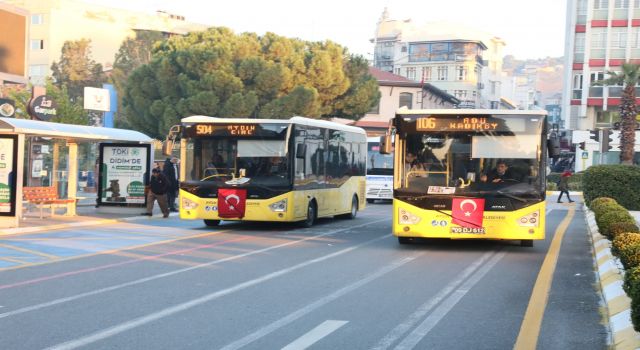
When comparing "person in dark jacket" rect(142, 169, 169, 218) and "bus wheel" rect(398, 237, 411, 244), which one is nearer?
"bus wheel" rect(398, 237, 411, 244)

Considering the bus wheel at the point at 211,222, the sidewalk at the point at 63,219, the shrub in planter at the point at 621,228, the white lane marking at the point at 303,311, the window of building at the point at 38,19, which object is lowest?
the sidewalk at the point at 63,219

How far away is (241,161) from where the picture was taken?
20.9 meters

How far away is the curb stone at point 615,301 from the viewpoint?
775 cm

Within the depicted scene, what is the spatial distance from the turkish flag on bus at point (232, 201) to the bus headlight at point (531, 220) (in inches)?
285

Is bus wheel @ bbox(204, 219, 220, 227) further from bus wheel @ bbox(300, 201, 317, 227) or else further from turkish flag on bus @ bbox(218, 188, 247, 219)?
bus wheel @ bbox(300, 201, 317, 227)

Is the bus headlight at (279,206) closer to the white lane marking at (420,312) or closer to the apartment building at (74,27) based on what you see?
the white lane marking at (420,312)

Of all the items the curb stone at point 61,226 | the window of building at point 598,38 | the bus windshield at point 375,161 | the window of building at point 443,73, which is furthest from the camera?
the window of building at point 443,73

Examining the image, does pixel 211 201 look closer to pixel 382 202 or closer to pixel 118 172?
pixel 118 172

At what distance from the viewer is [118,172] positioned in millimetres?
26250

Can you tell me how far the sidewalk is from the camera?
2003 cm

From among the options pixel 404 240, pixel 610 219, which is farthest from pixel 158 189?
pixel 610 219

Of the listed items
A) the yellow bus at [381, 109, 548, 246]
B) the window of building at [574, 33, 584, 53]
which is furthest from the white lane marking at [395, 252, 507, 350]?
the window of building at [574, 33, 584, 53]

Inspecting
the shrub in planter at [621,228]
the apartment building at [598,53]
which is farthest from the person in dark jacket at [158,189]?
the apartment building at [598,53]

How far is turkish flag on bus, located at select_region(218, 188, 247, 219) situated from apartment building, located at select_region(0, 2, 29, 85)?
1590 cm
